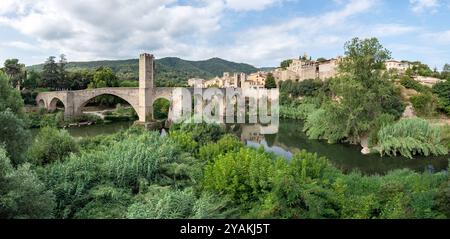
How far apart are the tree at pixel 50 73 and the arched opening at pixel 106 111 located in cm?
525

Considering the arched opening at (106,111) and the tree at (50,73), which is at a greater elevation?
the tree at (50,73)

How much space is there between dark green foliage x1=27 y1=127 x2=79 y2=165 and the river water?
15.6ft

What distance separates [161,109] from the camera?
28109 millimetres

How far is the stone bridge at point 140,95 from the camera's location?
25.0m

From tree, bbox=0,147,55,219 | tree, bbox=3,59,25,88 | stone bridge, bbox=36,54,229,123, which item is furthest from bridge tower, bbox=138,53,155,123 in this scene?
tree, bbox=0,147,55,219

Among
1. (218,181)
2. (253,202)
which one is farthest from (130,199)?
(253,202)

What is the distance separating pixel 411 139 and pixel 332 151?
3389 mm

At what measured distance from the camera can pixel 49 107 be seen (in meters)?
30.0

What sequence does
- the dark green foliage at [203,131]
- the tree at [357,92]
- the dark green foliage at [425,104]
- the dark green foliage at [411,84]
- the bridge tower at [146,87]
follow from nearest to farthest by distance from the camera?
the dark green foliage at [203,131] → the tree at [357,92] → the dark green foliage at [425,104] → the bridge tower at [146,87] → the dark green foliage at [411,84]

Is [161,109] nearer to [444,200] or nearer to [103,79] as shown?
[103,79]

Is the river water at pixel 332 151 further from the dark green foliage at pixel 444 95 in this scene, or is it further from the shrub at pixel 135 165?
the dark green foliage at pixel 444 95

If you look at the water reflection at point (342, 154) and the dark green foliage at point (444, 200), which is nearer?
the dark green foliage at point (444, 200)

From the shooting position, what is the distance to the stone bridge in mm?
25000

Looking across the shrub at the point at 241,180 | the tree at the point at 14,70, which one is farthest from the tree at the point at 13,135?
the tree at the point at 14,70
